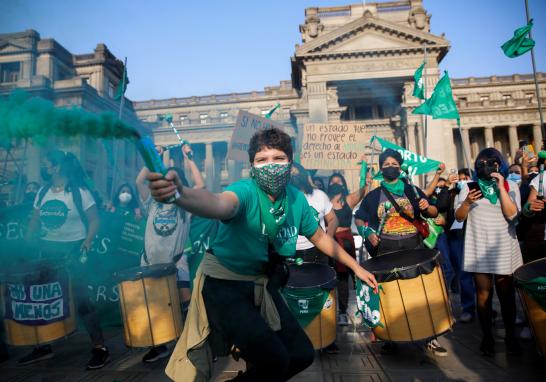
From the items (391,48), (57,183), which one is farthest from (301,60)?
(57,183)

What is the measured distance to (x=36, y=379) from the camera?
10.5 ft

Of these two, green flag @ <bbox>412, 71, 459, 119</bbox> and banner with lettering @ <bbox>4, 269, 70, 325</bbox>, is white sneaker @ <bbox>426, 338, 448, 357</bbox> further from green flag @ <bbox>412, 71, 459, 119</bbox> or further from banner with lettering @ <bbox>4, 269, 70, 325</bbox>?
green flag @ <bbox>412, 71, 459, 119</bbox>

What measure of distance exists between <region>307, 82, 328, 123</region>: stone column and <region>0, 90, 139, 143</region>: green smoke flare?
2687 centimetres

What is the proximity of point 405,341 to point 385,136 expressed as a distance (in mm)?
31650

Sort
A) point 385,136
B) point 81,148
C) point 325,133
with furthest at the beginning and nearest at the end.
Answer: point 385,136 → point 325,133 → point 81,148

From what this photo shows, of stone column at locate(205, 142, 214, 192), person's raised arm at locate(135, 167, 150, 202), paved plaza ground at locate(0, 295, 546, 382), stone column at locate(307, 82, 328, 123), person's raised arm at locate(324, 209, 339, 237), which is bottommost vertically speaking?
paved plaza ground at locate(0, 295, 546, 382)

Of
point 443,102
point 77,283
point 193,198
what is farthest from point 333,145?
point 193,198

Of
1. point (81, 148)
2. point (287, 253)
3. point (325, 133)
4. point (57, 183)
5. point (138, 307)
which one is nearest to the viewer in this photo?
point (287, 253)

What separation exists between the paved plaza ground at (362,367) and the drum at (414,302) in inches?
→ 15.9

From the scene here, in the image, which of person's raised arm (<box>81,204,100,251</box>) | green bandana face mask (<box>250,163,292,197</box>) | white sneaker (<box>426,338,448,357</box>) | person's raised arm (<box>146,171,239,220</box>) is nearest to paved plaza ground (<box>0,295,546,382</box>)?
white sneaker (<box>426,338,448,357</box>)

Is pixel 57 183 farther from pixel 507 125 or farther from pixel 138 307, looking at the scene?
pixel 507 125

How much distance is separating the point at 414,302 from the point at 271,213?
184cm

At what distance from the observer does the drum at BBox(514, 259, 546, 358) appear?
8.98 ft

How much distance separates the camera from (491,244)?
355 cm
